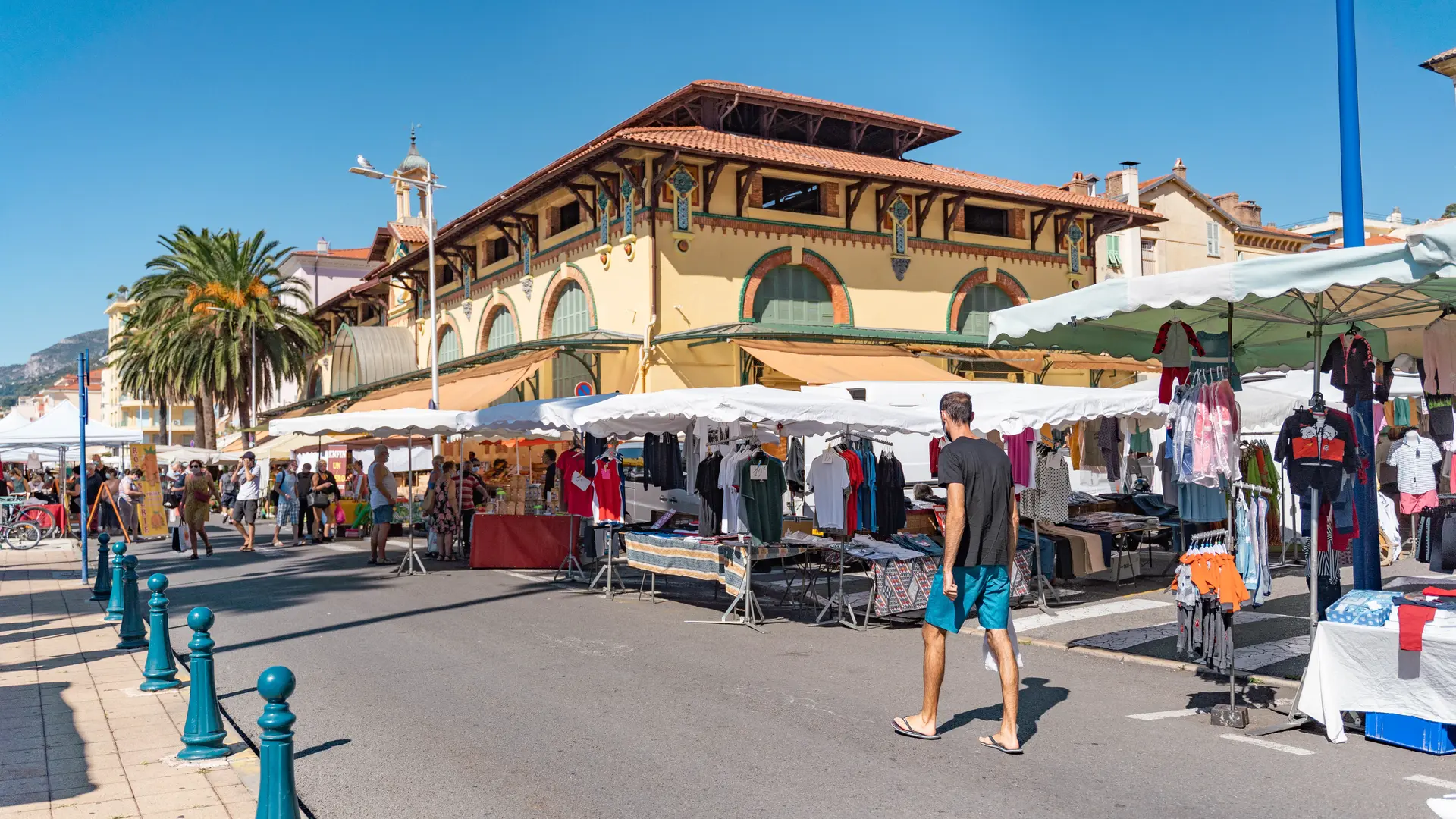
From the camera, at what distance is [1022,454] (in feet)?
40.9

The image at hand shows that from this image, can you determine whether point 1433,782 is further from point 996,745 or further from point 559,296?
point 559,296

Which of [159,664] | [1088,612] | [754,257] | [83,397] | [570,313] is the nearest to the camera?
[159,664]

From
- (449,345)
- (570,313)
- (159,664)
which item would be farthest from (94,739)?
(449,345)

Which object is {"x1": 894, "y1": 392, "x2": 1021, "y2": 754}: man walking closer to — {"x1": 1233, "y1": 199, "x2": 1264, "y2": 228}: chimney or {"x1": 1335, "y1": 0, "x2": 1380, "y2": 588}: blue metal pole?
{"x1": 1335, "y1": 0, "x2": 1380, "y2": 588}: blue metal pole

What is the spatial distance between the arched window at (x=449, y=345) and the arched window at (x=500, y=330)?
2.42m

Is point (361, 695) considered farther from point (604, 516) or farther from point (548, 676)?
point (604, 516)

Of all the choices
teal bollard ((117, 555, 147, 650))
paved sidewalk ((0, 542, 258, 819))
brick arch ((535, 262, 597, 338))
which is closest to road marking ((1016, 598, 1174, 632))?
paved sidewalk ((0, 542, 258, 819))

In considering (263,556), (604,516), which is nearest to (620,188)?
(263,556)

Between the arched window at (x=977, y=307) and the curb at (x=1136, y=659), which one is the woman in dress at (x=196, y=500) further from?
the arched window at (x=977, y=307)

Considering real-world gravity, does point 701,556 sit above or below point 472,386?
below

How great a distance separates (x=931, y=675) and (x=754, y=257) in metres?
19.0

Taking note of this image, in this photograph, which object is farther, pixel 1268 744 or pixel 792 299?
pixel 792 299

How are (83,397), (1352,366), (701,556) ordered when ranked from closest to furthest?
(1352,366)
(701,556)
(83,397)

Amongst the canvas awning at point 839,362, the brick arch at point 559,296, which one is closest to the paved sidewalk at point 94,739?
the canvas awning at point 839,362
